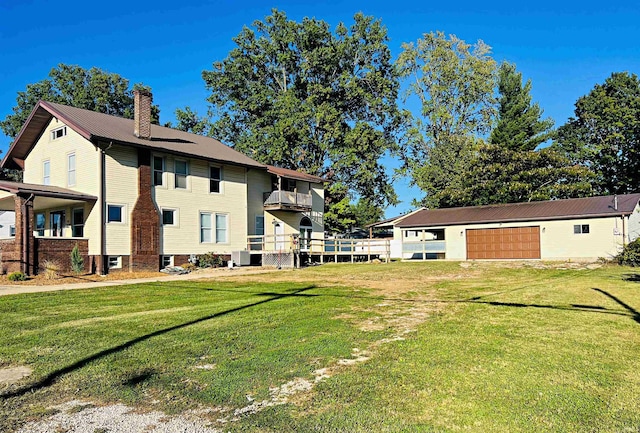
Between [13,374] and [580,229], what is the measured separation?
2656cm

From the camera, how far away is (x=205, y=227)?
24.9 metres

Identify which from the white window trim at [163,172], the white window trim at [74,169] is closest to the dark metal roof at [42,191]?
the white window trim at [74,169]

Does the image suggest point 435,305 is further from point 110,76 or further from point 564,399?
point 110,76

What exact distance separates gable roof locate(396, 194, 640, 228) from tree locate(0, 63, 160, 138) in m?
25.6

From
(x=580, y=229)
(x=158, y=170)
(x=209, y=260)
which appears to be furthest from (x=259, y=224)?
(x=580, y=229)

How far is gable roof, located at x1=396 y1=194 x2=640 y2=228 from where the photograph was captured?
25.0m

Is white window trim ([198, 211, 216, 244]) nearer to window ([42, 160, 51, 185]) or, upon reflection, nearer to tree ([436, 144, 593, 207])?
window ([42, 160, 51, 185])

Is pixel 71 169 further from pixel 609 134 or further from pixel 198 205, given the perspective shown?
pixel 609 134

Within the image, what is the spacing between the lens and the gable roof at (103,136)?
20781 millimetres

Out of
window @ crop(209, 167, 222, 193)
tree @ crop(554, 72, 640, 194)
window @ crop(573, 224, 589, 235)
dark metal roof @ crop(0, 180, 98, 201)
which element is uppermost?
tree @ crop(554, 72, 640, 194)

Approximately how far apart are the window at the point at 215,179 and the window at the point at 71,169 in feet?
21.2

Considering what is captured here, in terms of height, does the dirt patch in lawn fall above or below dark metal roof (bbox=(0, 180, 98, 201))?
below

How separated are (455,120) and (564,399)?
44957 mm

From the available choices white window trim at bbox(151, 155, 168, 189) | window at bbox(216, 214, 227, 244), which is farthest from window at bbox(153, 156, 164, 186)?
window at bbox(216, 214, 227, 244)
